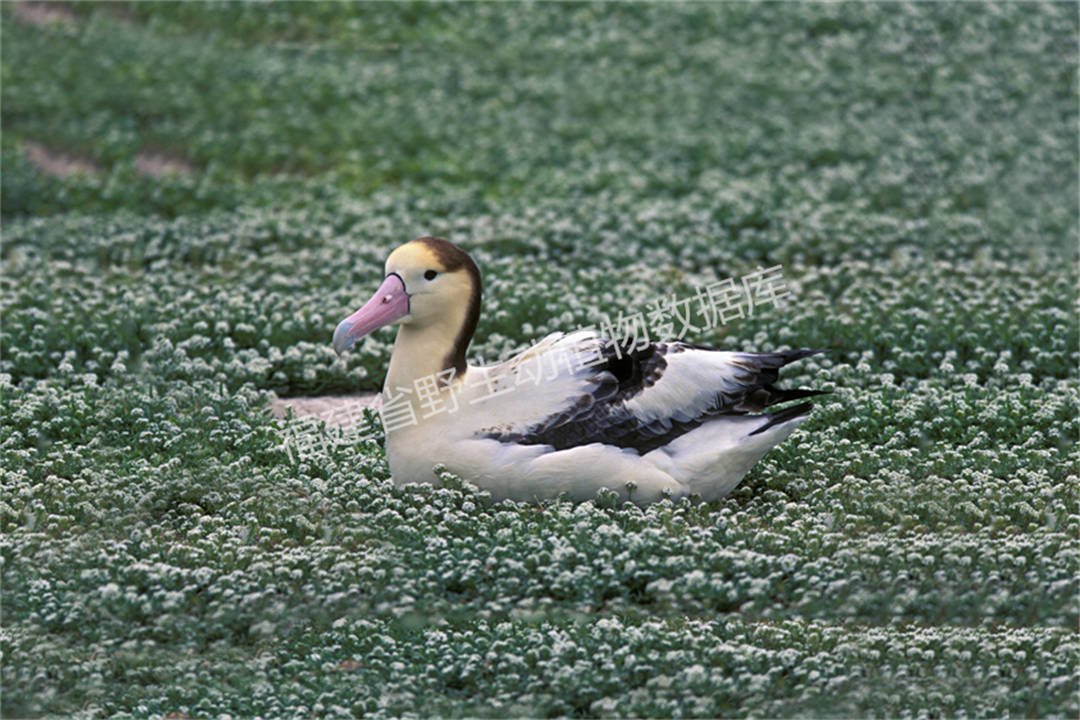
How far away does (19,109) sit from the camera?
20.1m

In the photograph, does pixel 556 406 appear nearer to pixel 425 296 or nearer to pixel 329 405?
pixel 425 296

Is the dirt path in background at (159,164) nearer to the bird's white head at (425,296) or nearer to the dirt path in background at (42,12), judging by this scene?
the dirt path in background at (42,12)

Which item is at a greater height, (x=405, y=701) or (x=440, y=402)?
(x=440, y=402)

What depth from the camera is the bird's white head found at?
909 cm

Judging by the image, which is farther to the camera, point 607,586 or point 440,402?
point 440,402

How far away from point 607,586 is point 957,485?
8.30 ft

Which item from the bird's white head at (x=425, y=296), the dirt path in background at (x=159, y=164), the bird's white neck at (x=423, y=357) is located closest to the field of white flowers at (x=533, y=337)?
the dirt path in background at (x=159, y=164)

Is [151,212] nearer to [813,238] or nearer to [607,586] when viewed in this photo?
[813,238]

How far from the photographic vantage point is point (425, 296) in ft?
29.9

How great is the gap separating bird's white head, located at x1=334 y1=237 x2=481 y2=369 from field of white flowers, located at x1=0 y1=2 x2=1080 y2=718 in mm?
999

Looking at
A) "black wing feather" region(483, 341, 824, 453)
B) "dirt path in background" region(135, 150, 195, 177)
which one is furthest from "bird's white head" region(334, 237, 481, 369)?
"dirt path in background" region(135, 150, 195, 177)

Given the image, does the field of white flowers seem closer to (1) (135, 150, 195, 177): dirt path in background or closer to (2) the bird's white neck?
(1) (135, 150, 195, 177): dirt path in background

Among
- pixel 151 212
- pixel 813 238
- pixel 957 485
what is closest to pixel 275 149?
pixel 151 212

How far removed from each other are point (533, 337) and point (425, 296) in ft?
10.8
